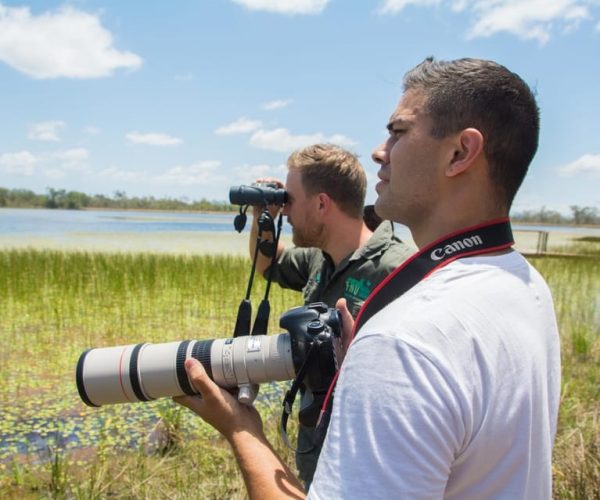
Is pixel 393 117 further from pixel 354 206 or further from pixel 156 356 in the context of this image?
pixel 354 206

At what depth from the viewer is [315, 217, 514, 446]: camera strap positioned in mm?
886

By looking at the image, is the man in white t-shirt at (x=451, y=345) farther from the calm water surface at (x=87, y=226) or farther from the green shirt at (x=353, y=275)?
the calm water surface at (x=87, y=226)

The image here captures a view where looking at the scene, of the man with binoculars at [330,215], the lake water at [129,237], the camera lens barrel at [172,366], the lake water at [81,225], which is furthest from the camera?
the lake water at [81,225]

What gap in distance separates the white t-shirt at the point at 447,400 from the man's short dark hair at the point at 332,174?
4.76 feet

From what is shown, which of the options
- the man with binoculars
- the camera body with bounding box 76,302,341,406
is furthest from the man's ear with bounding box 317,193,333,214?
the camera body with bounding box 76,302,341,406

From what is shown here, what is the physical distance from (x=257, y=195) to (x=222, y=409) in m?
1.10

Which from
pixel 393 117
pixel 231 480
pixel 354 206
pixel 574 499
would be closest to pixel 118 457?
pixel 231 480

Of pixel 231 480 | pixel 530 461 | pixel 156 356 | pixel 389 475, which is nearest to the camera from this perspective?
pixel 389 475

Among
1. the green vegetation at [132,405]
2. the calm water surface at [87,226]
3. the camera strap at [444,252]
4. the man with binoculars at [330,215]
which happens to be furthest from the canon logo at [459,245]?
the calm water surface at [87,226]

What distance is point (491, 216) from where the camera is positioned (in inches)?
36.0

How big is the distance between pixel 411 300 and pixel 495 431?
196 mm

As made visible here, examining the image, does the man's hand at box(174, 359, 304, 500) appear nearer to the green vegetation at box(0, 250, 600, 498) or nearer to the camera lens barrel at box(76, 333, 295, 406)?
the camera lens barrel at box(76, 333, 295, 406)

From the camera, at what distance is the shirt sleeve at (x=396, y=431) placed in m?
0.68

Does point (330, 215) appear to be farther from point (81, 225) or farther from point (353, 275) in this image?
point (81, 225)
